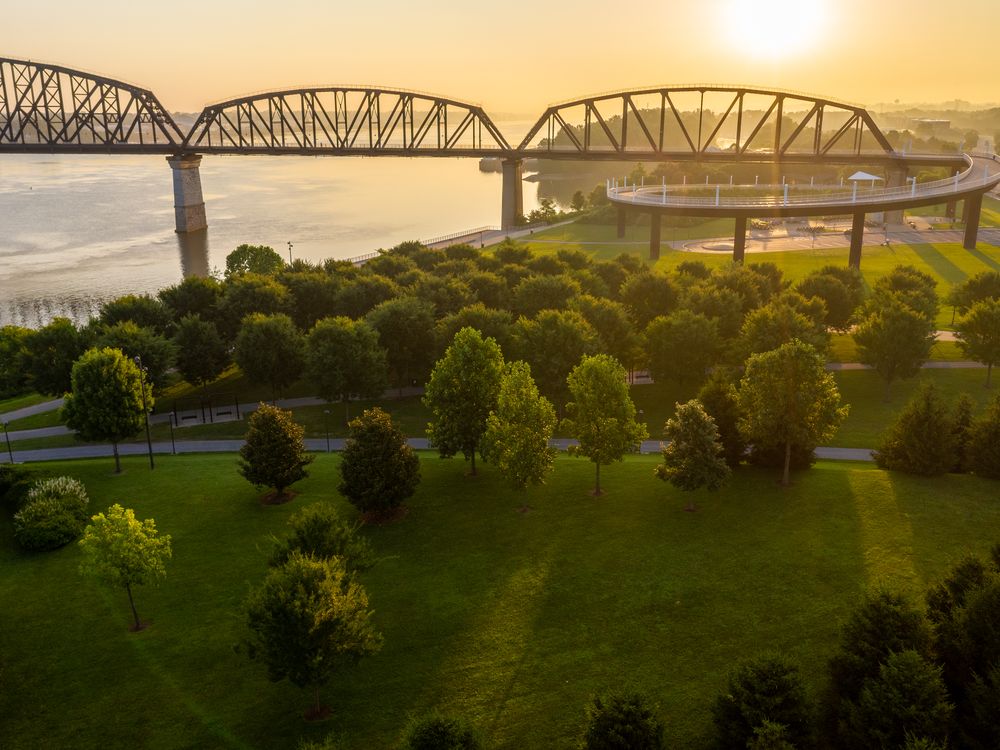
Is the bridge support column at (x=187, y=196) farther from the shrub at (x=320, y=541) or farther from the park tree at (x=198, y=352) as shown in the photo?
the shrub at (x=320, y=541)

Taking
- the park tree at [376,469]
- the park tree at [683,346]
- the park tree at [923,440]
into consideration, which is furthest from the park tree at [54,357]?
the park tree at [923,440]

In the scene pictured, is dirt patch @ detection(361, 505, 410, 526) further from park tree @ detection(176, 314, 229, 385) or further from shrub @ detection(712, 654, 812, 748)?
park tree @ detection(176, 314, 229, 385)

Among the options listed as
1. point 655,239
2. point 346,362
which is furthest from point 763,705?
point 655,239

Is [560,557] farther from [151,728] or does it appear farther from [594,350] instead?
[594,350]

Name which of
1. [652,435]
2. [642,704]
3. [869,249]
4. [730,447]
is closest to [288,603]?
[642,704]

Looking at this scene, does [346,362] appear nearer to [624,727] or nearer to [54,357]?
[54,357]
